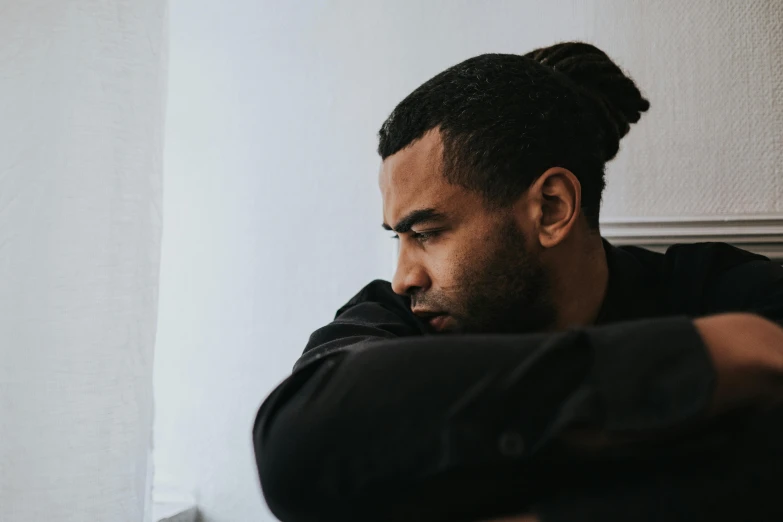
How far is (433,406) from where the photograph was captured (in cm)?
44

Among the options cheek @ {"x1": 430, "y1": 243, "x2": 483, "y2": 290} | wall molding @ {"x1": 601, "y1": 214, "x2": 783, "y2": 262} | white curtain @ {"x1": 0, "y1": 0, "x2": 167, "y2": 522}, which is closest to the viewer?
white curtain @ {"x1": 0, "y1": 0, "x2": 167, "y2": 522}

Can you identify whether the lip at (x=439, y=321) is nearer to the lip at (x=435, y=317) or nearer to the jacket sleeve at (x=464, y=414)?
the lip at (x=435, y=317)

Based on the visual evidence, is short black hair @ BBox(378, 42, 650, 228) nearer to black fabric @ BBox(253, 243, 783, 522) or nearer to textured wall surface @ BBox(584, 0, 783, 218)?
textured wall surface @ BBox(584, 0, 783, 218)

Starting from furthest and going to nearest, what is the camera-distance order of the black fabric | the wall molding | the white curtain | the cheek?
the wall molding < the cheek < the white curtain < the black fabric

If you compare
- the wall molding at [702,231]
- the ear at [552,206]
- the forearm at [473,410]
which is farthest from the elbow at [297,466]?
the wall molding at [702,231]

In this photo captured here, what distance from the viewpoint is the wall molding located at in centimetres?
108

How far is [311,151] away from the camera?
1210mm

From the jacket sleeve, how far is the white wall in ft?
2.29

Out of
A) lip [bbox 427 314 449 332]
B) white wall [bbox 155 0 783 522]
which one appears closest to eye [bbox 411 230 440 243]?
lip [bbox 427 314 449 332]

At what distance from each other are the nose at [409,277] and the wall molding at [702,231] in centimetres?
44

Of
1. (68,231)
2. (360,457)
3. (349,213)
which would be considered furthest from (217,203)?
(360,457)

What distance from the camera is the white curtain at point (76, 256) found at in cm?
71

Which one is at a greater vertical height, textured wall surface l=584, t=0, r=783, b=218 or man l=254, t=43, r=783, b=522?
textured wall surface l=584, t=0, r=783, b=218

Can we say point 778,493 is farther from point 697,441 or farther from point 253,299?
point 253,299
